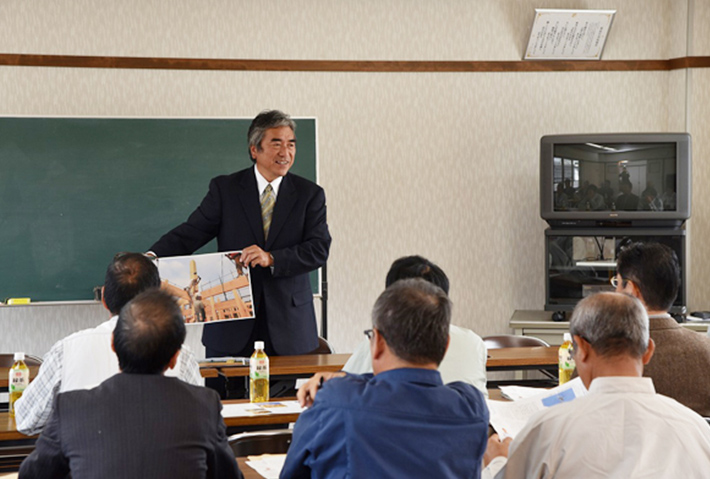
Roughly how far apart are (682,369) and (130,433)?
1.62 meters

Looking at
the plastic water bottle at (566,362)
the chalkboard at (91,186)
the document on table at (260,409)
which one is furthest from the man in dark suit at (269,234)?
the chalkboard at (91,186)

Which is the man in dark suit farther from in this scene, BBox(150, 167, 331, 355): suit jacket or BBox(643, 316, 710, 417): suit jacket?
BBox(643, 316, 710, 417): suit jacket

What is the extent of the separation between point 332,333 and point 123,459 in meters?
4.34

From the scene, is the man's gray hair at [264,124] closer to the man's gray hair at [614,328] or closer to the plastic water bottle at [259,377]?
the plastic water bottle at [259,377]

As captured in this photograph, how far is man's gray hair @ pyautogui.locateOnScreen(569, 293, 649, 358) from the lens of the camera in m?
1.84

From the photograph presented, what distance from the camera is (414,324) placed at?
1.68 metres

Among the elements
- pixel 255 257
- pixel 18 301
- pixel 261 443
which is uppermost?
pixel 255 257

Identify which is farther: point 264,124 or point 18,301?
point 18,301

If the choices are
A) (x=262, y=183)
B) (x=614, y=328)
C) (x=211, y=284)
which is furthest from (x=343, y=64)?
(x=614, y=328)

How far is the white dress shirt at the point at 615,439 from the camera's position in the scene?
1.68 metres

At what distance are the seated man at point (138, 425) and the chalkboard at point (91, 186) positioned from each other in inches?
146

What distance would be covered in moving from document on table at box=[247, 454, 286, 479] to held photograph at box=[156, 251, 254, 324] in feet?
4.82

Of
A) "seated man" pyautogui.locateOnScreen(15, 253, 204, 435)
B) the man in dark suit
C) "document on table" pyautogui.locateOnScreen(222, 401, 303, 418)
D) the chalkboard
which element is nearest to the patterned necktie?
the man in dark suit

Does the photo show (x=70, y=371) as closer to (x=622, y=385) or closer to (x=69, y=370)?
(x=69, y=370)
